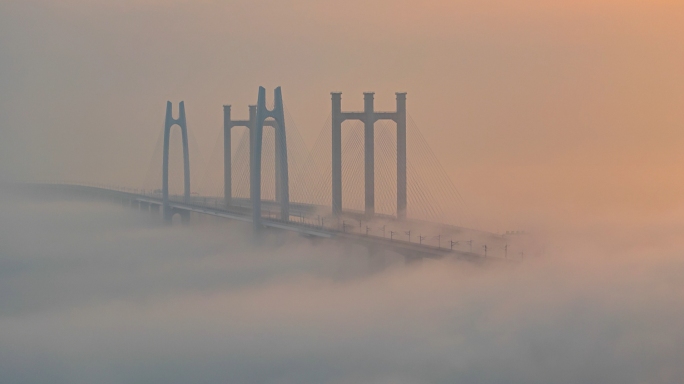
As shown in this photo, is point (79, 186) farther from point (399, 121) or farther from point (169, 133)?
point (399, 121)

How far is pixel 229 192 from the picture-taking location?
6184 centimetres

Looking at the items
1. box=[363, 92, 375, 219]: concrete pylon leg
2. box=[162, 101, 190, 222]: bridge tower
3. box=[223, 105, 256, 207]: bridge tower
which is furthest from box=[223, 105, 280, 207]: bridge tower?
box=[363, 92, 375, 219]: concrete pylon leg

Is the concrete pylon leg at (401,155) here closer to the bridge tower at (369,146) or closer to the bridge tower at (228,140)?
the bridge tower at (369,146)

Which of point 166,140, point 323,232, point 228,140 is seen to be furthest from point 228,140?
point 323,232

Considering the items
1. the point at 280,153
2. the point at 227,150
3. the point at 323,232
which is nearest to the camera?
the point at 323,232

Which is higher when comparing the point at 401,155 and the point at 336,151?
the point at 336,151

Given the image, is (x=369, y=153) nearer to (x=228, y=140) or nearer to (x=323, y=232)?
(x=323, y=232)

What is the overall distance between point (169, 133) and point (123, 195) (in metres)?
11.8

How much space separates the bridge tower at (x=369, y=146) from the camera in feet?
151

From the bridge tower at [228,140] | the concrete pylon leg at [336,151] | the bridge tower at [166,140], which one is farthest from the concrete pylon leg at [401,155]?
the bridge tower at [166,140]

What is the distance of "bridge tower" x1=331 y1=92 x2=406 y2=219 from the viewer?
4616cm

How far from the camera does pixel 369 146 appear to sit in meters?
46.9

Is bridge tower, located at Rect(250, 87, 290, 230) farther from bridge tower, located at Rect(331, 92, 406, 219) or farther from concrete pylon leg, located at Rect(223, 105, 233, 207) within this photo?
concrete pylon leg, located at Rect(223, 105, 233, 207)

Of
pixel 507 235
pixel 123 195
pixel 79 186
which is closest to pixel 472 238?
pixel 507 235
